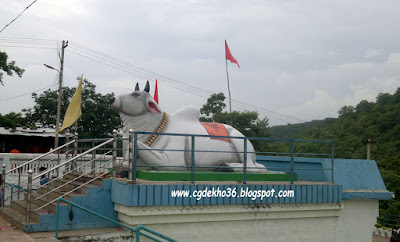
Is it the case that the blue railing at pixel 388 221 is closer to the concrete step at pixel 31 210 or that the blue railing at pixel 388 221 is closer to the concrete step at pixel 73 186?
the concrete step at pixel 73 186

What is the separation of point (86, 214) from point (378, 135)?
35840mm

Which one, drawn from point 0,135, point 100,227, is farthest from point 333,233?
point 0,135

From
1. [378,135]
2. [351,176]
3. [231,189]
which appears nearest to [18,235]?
[231,189]

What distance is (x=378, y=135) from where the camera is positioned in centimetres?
3769

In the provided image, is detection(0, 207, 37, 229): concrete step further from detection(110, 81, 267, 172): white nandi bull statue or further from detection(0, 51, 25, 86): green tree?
detection(0, 51, 25, 86): green tree

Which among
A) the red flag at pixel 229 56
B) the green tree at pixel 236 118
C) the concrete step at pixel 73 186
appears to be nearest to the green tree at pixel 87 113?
the green tree at pixel 236 118

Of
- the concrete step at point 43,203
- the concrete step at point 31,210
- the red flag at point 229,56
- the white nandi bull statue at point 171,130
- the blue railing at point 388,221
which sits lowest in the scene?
the blue railing at point 388,221

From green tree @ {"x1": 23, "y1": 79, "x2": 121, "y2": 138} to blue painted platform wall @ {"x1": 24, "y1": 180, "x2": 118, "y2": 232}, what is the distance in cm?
2273

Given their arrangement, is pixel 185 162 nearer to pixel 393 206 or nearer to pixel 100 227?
pixel 100 227

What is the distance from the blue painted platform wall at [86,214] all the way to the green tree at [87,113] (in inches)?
895

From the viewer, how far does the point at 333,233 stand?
8.48 metres

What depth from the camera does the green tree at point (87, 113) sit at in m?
30.2

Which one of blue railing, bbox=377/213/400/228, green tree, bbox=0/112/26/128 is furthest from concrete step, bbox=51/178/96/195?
green tree, bbox=0/112/26/128

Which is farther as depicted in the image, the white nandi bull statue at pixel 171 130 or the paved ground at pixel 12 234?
the white nandi bull statue at pixel 171 130
